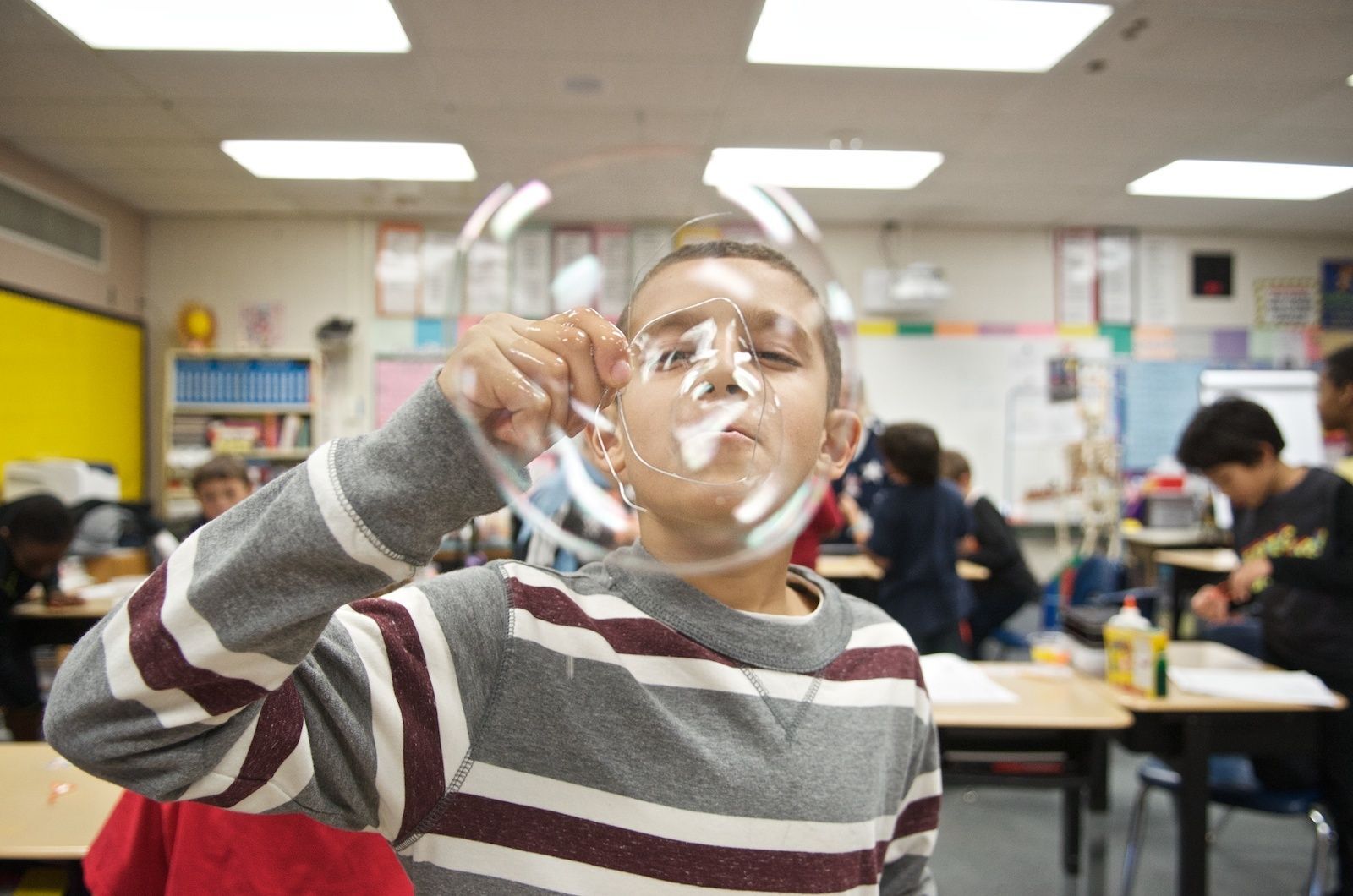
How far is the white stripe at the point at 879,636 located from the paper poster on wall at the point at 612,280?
1.35ft

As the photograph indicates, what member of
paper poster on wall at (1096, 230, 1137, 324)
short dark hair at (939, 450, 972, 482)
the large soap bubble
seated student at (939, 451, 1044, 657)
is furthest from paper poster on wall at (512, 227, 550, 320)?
paper poster on wall at (1096, 230, 1137, 324)

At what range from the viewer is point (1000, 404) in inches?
223

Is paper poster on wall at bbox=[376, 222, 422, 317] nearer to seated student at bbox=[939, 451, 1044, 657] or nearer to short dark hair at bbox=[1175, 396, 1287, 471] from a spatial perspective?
seated student at bbox=[939, 451, 1044, 657]

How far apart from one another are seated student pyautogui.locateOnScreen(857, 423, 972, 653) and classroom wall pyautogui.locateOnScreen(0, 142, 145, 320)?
435cm

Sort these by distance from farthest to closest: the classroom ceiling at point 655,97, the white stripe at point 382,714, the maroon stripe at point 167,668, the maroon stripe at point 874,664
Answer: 1. the classroom ceiling at point 655,97
2. the maroon stripe at point 874,664
3. the white stripe at point 382,714
4. the maroon stripe at point 167,668

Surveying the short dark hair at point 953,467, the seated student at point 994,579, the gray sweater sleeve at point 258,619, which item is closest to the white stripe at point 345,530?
the gray sweater sleeve at point 258,619

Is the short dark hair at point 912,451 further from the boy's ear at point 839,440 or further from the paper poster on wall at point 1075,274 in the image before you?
the paper poster on wall at point 1075,274

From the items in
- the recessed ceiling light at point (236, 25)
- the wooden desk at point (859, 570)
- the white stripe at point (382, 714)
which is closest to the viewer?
the white stripe at point (382, 714)

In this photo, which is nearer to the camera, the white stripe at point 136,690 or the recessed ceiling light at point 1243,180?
the white stripe at point 136,690

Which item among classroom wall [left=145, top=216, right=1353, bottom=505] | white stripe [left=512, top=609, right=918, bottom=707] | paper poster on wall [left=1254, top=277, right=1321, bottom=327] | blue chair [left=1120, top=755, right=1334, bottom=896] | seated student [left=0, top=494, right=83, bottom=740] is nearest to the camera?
white stripe [left=512, top=609, right=918, bottom=707]

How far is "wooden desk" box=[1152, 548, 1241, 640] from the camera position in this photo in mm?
4297

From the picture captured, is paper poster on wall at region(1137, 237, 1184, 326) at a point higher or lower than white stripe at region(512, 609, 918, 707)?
higher

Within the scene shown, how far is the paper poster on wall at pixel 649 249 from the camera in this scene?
0.58 metres

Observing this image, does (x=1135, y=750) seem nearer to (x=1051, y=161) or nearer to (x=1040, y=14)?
(x=1040, y=14)
